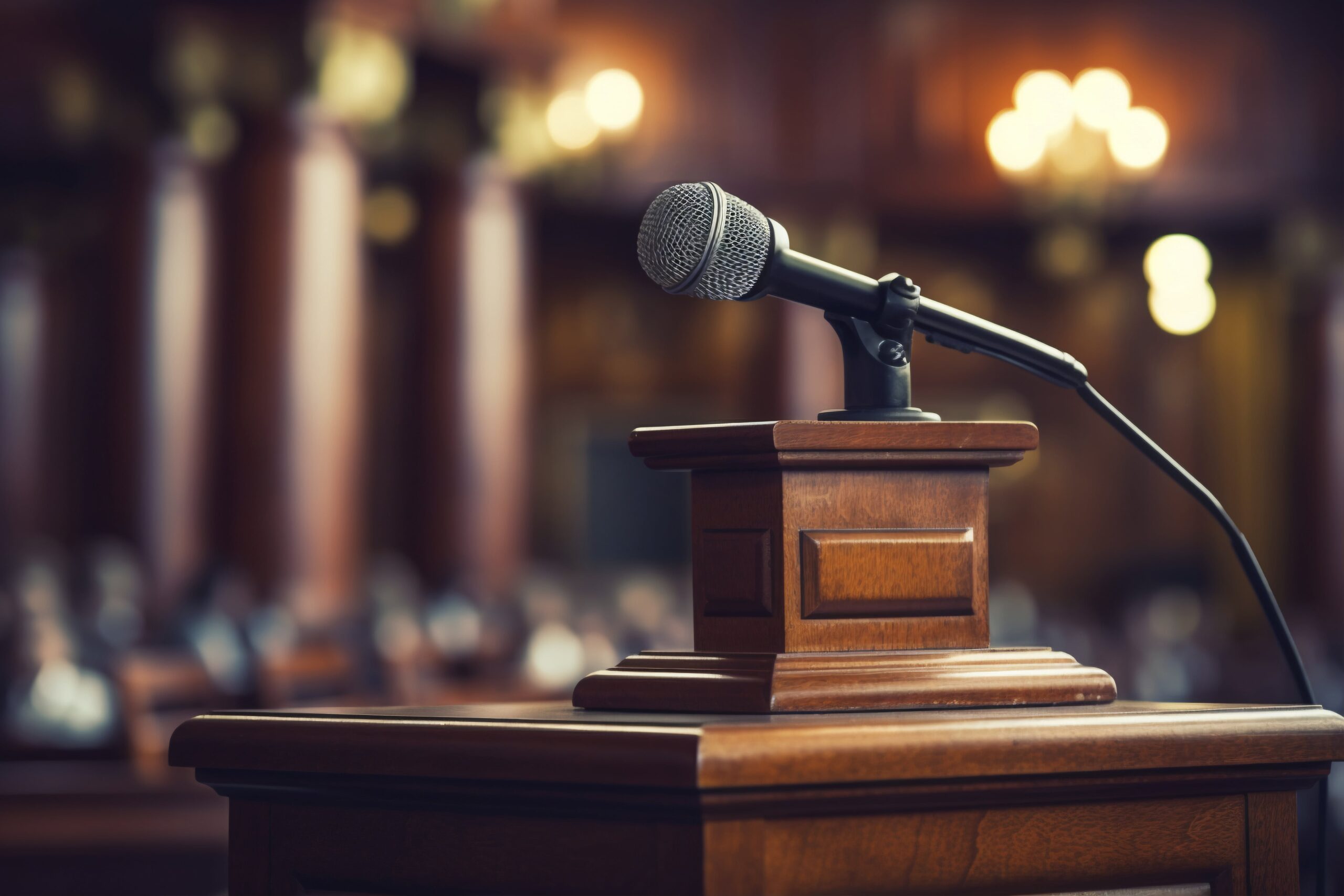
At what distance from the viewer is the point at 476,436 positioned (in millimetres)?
10492

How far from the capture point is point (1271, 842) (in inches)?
44.3

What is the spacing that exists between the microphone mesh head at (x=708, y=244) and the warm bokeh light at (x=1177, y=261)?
1260 centimetres

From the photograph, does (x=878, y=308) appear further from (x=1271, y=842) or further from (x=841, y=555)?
(x=1271, y=842)

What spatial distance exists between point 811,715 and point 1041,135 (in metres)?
10.5

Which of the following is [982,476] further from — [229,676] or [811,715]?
[229,676]

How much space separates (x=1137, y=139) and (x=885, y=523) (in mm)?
10301

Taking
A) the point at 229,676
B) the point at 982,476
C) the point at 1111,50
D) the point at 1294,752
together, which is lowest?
the point at 229,676

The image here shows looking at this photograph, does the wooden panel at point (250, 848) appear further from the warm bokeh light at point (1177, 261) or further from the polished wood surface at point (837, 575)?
the warm bokeh light at point (1177, 261)

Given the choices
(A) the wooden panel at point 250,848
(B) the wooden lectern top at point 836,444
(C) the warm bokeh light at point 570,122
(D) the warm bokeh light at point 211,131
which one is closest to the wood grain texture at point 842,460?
(B) the wooden lectern top at point 836,444

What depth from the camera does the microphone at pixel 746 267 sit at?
117cm

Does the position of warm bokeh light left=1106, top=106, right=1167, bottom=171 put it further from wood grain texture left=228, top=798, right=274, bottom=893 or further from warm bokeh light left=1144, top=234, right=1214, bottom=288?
wood grain texture left=228, top=798, right=274, bottom=893

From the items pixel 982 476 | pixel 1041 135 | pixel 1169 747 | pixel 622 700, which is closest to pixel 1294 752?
pixel 1169 747

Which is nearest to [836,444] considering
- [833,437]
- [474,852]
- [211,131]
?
[833,437]

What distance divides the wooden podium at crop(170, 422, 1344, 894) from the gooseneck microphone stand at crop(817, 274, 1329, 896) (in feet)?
0.25
